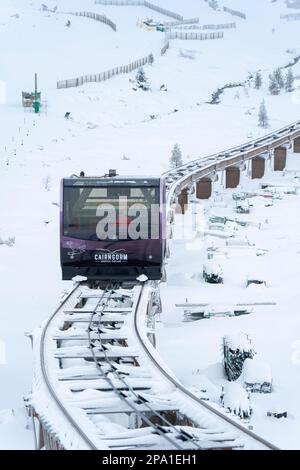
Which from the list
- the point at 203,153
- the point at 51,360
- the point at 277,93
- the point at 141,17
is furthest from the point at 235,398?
the point at 141,17

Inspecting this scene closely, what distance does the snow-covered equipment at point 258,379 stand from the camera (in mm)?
11484

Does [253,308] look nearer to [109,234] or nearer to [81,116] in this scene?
[109,234]

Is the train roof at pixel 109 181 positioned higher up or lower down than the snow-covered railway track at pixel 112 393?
higher up

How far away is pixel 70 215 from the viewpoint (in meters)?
15.7

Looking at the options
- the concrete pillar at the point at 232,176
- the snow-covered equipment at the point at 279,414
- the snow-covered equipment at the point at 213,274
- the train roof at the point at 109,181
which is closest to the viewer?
the snow-covered equipment at the point at 279,414

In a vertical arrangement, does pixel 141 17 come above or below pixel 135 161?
above

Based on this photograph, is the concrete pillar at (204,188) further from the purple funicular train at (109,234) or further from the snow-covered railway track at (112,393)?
the snow-covered railway track at (112,393)

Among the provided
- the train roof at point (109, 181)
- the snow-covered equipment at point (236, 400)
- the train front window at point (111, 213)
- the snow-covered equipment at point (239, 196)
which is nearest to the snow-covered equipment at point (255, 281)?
the train front window at point (111, 213)

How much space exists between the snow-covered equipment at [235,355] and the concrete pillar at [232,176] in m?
24.2

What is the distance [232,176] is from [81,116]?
1575 centimetres

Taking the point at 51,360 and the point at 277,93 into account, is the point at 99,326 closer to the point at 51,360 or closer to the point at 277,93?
the point at 51,360

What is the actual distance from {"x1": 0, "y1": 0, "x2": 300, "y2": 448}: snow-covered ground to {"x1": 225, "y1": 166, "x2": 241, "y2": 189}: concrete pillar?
2993 mm

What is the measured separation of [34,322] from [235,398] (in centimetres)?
604

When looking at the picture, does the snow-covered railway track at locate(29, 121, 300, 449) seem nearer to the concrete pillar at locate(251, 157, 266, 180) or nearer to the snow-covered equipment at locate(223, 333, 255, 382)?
the snow-covered equipment at locate(223, 333, 255, 382)
